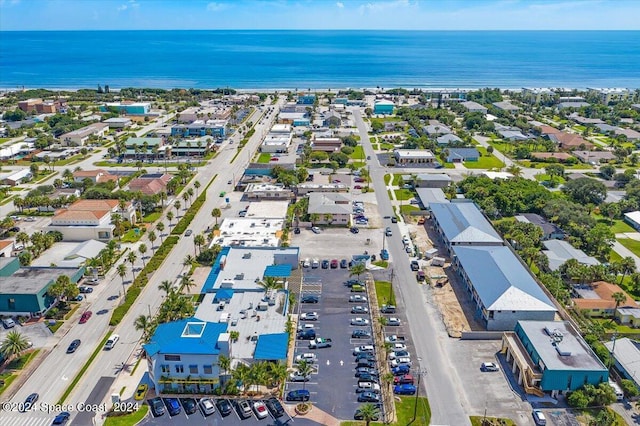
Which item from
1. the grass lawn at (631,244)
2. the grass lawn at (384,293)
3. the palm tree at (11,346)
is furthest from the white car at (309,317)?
the grass lawn at (631,244)

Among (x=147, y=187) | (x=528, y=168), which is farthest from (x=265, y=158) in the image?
(x=528, y=168)

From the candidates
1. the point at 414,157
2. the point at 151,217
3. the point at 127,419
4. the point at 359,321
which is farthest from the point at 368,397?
the point at 414,157

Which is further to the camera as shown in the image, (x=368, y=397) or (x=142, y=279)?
(x=142, y=279)

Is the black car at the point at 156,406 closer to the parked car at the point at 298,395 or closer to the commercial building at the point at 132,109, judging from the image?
the parked car at the point at 298,395

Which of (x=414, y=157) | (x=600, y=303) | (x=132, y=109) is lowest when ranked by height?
(x=600, y=303)

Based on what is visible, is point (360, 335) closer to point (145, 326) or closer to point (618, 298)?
point (145, 326)

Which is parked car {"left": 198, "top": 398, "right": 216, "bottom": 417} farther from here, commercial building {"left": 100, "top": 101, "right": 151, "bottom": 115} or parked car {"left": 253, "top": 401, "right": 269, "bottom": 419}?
commercial building {"left": 100, "top": 101, "right": 151, "bottom": 115}
